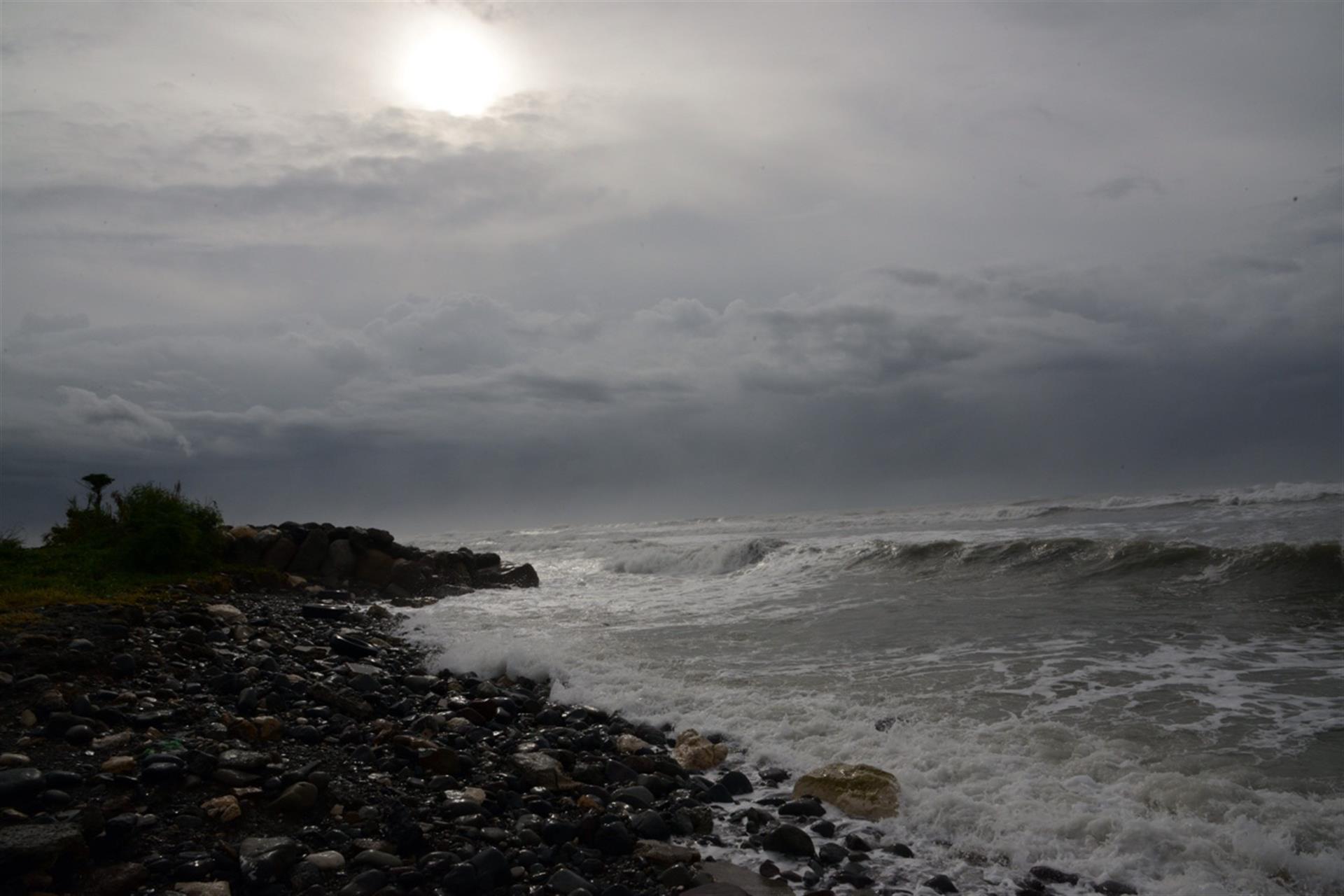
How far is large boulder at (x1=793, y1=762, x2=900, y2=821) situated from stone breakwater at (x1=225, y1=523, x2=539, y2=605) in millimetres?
13461

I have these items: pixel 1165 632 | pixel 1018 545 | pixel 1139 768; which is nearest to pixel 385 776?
pixel 1139 768

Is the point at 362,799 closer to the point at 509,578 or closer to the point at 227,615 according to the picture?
the point at 227,615

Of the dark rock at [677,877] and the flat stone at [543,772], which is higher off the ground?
the flat stone at [543,772]

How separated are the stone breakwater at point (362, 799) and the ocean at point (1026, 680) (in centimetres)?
42

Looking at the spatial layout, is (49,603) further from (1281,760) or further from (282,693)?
(1281,760)

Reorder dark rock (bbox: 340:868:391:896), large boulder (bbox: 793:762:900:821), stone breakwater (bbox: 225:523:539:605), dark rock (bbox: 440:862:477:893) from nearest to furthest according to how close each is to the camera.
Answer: dark rock (bbox: 340:868:391:896)
dark rock (bbox: 440:862:477:893)
large boulder (bbox: 793:762:900:821)
stone breakwater (bbox: 225:523:539:605)

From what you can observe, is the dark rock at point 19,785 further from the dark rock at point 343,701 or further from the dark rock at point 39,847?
the dark rock at point 343,701

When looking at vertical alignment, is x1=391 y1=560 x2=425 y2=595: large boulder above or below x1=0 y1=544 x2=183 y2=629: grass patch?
below


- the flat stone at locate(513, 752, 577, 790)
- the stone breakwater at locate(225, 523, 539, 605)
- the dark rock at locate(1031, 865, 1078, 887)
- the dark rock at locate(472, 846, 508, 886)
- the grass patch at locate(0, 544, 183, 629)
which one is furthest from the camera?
the stone breakwater at locate(225, 523, 539, 605)

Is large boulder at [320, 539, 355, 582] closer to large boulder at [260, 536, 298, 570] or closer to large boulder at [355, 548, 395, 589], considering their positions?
large boulder at [355, 548, 395, 589]

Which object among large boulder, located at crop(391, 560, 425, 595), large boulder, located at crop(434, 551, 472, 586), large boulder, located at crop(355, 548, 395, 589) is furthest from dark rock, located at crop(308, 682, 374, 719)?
large boulder, located at crop(434, 551, 472, 586)

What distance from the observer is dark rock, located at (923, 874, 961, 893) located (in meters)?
4.68

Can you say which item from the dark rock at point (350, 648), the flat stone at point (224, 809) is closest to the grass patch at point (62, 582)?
the dark rock at point (350, 648)

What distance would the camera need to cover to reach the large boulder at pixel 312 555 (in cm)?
1862
